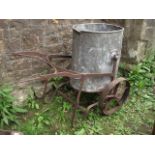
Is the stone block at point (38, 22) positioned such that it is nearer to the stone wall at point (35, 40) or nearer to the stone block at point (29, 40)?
the stone wall at point (35, 40)

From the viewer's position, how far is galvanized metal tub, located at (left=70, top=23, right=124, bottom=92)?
290cm

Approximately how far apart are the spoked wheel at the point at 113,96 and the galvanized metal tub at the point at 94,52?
127 millimetres

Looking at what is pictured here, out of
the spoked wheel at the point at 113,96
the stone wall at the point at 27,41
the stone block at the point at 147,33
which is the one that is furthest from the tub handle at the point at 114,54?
the stone block at the point at 147,33

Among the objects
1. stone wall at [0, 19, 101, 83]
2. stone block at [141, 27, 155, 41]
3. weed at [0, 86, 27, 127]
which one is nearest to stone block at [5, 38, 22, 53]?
stone wall at [0, 19, 101, 83]

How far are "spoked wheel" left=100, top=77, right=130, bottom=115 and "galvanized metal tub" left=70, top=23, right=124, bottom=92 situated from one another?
127mm

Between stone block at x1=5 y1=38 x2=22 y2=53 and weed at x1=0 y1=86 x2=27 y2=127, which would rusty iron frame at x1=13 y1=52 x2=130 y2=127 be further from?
weed at x1=0 y1=86 x2=27 y2=127

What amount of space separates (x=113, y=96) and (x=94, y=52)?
25.4 inches

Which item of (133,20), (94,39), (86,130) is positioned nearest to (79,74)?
(94,39)

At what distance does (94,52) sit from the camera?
9.68 ft

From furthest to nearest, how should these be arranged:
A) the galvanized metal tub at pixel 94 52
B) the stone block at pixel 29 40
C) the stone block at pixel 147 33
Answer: the stone block at pixel 147 33, the stone block at pixel 29 40, the galvanized metal tub at pixel 94 52

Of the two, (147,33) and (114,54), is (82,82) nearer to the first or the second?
(114,54)

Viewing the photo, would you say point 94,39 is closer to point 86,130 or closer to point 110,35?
point 110,35

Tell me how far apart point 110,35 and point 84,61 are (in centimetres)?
42

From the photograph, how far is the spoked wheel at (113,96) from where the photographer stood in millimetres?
3074
